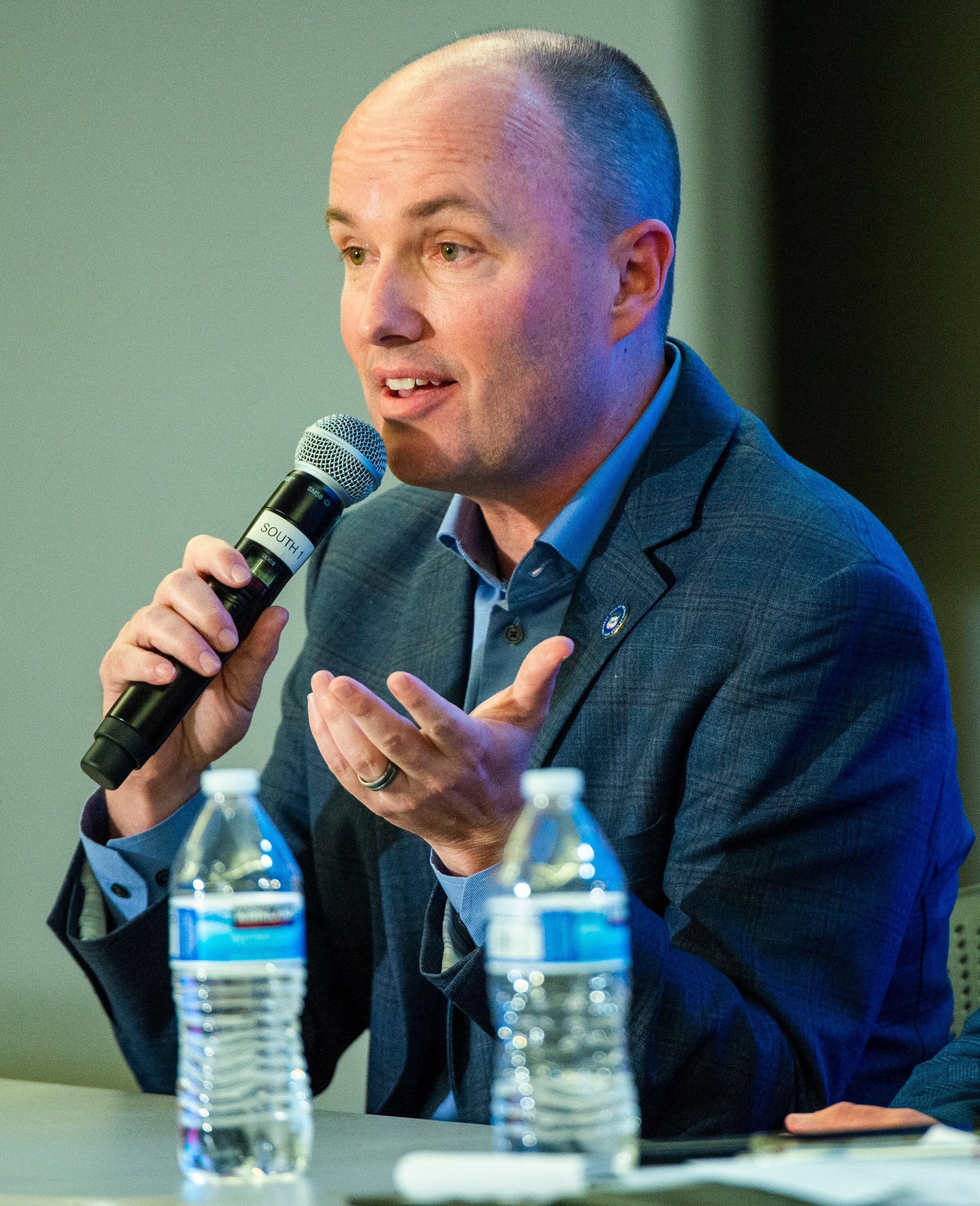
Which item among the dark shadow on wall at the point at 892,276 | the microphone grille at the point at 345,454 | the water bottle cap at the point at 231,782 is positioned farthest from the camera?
the dark shadow on wall at the point at 892,276

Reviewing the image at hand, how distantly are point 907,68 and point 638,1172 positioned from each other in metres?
2.39

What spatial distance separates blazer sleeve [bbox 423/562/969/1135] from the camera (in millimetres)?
1229

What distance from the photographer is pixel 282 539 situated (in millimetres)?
1362

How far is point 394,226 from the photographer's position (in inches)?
63.0

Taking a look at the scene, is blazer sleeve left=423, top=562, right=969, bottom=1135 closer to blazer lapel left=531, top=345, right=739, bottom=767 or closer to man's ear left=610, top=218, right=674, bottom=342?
blazer lapel left=531, top=345, right=739, bottom=767

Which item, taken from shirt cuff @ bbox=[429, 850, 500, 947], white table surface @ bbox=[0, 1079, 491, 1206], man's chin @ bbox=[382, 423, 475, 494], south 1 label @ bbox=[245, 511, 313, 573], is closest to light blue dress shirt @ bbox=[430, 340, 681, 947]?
man's chin @ bbox=[382, 423, 475, 494]

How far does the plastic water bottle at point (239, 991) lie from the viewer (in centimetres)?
94

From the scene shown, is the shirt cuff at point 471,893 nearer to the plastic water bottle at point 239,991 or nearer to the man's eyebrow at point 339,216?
the plastic water bottle at point 239,991

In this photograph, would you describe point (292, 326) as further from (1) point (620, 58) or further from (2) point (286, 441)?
(1) point (620, 58)

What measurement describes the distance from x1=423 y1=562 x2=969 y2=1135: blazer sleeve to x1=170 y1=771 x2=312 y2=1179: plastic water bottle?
184mm

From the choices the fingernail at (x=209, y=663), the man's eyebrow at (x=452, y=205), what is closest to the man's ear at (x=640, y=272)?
the man's eyebrow at (x=452, y=205)

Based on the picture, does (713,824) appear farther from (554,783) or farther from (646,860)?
(554,783)

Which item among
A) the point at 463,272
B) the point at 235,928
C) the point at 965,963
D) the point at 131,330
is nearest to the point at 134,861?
the point at 235,928

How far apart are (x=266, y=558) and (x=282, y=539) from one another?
0.03m
